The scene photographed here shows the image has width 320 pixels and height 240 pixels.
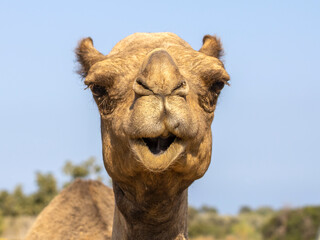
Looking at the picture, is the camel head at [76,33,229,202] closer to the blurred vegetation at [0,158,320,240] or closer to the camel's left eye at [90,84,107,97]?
the camel's left eye at [90,84,107,97]

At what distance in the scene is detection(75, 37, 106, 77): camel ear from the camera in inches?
231

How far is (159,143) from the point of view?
4.40m

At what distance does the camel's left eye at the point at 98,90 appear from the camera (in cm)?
512

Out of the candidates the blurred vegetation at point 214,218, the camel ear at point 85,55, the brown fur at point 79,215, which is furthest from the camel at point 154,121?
the blurred vegetation at point 214,218

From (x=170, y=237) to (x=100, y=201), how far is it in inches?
98.9

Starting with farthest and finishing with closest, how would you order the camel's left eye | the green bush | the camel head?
the green bush
the camel's left eye
the camel head

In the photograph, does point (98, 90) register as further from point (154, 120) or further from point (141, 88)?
point (154, 120)

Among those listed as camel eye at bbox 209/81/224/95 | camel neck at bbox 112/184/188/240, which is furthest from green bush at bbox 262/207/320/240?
camel eye at bbox 209/81/224/95

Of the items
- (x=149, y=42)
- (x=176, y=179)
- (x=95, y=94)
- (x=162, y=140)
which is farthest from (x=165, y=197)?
(x=149, y=42)

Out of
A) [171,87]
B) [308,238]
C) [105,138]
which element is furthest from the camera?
[308,238]

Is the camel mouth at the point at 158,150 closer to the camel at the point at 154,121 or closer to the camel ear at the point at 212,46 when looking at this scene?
the camel at the point at 154,121

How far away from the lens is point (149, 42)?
5.45m

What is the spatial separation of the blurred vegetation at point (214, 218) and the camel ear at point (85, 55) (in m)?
8.16

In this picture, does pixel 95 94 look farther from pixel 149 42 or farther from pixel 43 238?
pixel 43 238
